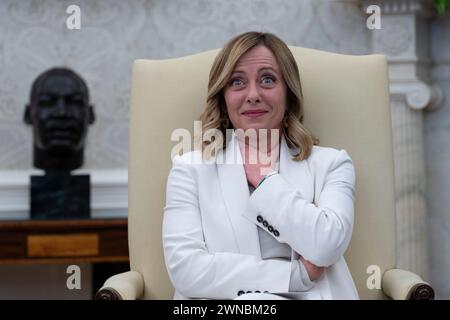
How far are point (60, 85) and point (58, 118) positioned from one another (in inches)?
5.0

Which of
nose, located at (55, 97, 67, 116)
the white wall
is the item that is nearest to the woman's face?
nose, located at (55, 97, 67, 116)

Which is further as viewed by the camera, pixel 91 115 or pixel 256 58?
pixel 91 115

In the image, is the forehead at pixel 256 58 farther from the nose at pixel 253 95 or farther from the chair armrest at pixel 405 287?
the chair armrest at pixel 405 287

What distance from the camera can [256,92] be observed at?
5.61ft

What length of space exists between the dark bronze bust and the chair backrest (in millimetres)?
859

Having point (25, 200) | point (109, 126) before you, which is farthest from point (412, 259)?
point (25, 200)

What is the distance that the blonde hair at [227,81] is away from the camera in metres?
1.74

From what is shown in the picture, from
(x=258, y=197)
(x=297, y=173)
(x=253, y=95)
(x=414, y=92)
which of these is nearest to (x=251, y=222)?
(x=258, y=197)

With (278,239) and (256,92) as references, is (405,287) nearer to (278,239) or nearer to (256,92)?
(278,239)

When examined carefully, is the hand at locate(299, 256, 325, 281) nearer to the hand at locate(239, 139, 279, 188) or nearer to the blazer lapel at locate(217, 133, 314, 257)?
the blazer lapel at locate(217, 133, 314, 257)

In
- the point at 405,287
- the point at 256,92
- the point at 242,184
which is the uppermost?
the point at 256,92

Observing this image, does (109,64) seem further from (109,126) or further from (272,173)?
(272,173)

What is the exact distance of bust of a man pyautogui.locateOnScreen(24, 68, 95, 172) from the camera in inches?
107
